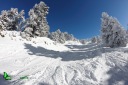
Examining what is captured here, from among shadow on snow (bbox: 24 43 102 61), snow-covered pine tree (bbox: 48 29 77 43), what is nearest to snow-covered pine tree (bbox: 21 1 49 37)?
shadow on snow (bbox: 24 43 102 61)

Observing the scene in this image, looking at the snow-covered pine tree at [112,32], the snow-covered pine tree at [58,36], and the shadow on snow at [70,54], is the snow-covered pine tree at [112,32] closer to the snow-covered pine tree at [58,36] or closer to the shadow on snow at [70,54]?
the shadow on snow at [70,54]

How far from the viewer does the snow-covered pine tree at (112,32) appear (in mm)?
22812

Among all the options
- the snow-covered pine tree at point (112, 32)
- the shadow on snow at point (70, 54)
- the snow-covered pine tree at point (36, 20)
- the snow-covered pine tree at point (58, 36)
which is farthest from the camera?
the snow-covered pine tree at point (58, 36)

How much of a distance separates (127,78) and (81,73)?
3.02 m

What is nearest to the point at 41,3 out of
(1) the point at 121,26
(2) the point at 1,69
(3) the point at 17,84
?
(1) the point at 121,26

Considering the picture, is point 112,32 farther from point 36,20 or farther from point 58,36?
point 58,36

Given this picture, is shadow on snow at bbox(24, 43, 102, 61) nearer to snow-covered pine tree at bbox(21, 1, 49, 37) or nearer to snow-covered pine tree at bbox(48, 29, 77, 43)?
snow-covered pine tree at bbox(21, 1, 49, 37)

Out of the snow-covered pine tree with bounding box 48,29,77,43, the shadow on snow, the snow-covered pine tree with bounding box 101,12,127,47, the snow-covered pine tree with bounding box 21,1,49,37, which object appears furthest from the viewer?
the snow-covered pine tree with bounding box 48,29,77,43

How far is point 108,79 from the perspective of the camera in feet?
27.0

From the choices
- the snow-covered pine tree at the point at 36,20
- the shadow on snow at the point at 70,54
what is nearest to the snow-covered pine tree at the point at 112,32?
the shadow on snow at the point at 70,54

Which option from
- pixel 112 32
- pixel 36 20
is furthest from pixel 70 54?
pixel 36 20

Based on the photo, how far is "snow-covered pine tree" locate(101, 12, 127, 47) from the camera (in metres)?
22.8

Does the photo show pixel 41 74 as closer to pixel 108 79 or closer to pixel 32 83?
pixel 32 83

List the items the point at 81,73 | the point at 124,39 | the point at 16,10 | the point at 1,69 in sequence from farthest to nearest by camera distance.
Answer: the point at 16,10 → the point at 124,39 → the point at 1,69 → the point at 81,73
